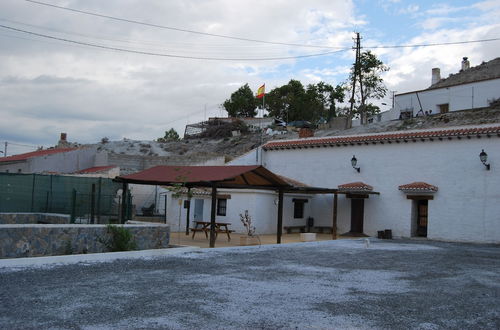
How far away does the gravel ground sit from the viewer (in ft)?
22.3

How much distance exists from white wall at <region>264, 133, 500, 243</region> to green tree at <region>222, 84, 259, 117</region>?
146 ft

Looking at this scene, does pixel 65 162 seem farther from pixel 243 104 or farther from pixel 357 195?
pixel 243 104

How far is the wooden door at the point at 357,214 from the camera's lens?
2712cm

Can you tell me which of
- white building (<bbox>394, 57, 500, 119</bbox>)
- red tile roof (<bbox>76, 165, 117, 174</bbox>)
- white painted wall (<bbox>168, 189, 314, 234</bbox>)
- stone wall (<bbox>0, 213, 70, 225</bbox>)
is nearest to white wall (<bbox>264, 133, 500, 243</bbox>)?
white painted wall (<bbox>168, 189, 314, 234</bbox>)

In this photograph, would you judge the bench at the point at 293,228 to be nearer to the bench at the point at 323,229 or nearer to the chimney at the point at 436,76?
the bench at the point at 323,229


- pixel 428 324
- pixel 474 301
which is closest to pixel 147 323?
pixel 428 324

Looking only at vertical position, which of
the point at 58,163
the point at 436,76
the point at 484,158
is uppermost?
the point at 436,76

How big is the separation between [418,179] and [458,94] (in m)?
15.7

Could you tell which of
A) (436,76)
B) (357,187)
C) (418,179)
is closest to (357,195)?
(357,187)

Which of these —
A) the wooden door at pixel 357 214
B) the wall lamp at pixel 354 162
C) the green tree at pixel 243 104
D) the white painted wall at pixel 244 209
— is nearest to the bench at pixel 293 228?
the white painted wall at pixel 244 209

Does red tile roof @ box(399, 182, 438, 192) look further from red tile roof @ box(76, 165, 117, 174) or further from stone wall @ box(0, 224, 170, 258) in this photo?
red tile roof @ box(76, 165, 117, 174)

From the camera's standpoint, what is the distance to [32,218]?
69.6 ft

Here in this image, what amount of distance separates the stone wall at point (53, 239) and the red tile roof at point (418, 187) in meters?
14.5

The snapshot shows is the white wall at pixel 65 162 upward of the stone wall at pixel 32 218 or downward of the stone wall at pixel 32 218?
upward
